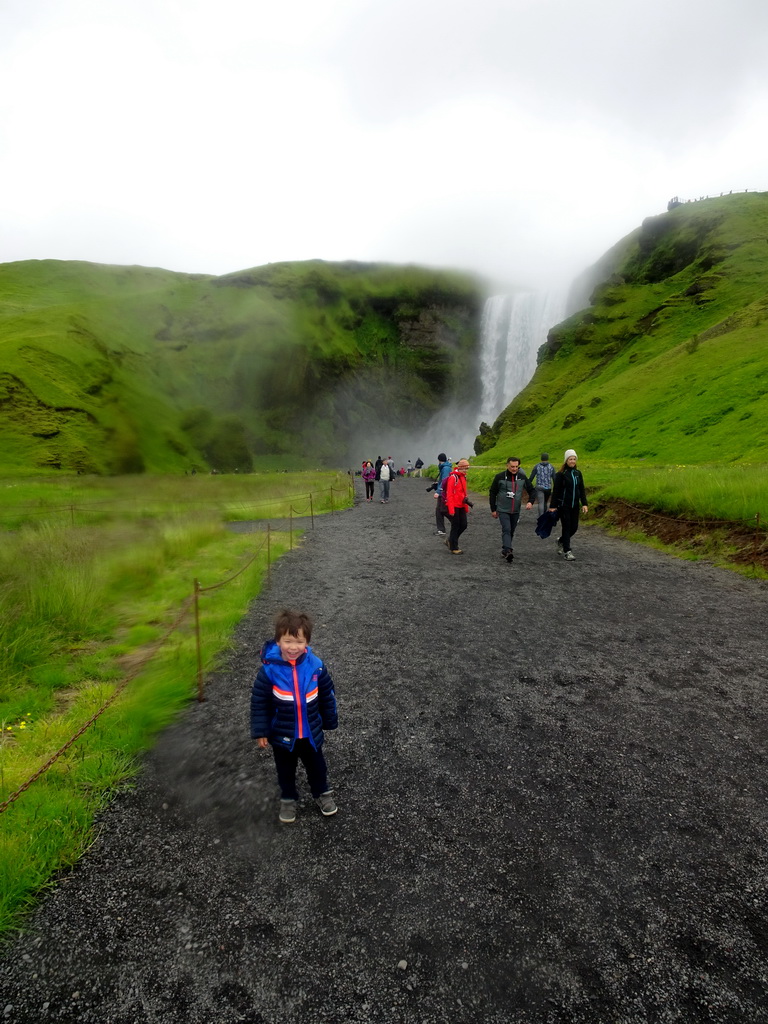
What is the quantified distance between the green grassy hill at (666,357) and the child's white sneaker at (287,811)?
23770 millimetres

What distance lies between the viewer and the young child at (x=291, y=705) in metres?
3.60

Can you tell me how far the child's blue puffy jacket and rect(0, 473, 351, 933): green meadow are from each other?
1462mm

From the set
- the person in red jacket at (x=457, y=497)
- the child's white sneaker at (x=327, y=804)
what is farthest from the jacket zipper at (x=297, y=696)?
A: the person in red jacket at (x=457, y=497)

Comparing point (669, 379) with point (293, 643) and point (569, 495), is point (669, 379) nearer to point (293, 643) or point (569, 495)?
point (569, 495)

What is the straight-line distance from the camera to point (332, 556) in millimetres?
13273

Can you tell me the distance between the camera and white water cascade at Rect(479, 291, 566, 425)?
90188 millimetres

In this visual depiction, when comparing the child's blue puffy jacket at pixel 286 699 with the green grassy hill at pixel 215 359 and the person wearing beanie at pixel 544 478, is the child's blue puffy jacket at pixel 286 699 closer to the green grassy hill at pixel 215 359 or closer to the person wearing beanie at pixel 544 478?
the person wearing beanie at pixel 544 478

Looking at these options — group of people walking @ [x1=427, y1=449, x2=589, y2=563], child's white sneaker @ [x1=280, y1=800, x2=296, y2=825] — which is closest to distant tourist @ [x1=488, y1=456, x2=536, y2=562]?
group of people walking @ [x1=427, y1=449, x2=589, y2=563]

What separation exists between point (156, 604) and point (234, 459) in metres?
72.0

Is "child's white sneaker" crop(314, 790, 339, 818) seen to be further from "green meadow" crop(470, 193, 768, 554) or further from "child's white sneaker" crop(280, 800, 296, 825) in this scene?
"green meadow" crop(470, 193, 768, 554)

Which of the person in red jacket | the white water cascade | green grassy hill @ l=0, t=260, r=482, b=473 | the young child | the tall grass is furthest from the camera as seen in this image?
the white water cascade

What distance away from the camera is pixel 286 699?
11.9 feet

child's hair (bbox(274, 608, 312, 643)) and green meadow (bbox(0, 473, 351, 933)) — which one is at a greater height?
child's hair (bbox(274, 608, 312, 643))

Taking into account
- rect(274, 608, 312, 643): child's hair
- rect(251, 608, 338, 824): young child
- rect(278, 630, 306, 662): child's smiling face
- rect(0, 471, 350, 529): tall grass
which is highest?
rect(274, 608, 312, 643): child's hair
